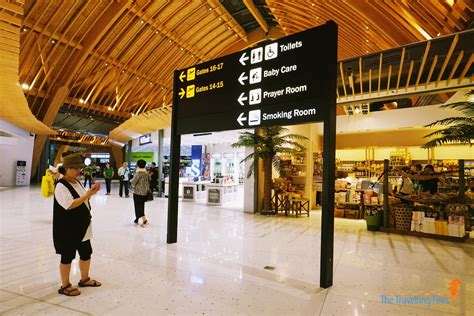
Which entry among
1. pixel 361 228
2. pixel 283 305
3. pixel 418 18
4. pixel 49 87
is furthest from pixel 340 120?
pixel 49 87

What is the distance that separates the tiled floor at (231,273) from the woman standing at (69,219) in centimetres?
28

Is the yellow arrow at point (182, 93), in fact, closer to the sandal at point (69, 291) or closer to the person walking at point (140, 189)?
the person walking at point (140, 189)

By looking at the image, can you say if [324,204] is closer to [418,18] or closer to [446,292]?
[446,292]

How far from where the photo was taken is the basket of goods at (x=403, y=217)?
588cm

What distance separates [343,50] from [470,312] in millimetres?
11170

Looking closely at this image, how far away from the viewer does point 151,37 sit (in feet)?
51.9

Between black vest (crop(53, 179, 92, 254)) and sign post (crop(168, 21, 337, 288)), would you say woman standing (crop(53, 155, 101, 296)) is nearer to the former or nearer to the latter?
black vest (crop(53, 179, 92, 254))

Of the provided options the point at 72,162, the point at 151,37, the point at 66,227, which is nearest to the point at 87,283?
the point at 66,227

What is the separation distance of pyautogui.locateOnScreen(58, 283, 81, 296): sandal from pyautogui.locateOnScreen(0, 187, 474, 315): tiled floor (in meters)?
0.05

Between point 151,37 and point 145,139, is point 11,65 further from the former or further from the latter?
point 151,37

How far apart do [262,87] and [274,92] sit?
21 cm

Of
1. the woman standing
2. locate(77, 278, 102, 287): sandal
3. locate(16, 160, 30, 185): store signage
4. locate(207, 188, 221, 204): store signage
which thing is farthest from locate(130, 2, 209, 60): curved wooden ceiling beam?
locate(77, 278, 102, 287): sandal

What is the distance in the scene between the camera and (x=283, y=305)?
255cm

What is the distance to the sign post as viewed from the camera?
3012 millimetres
